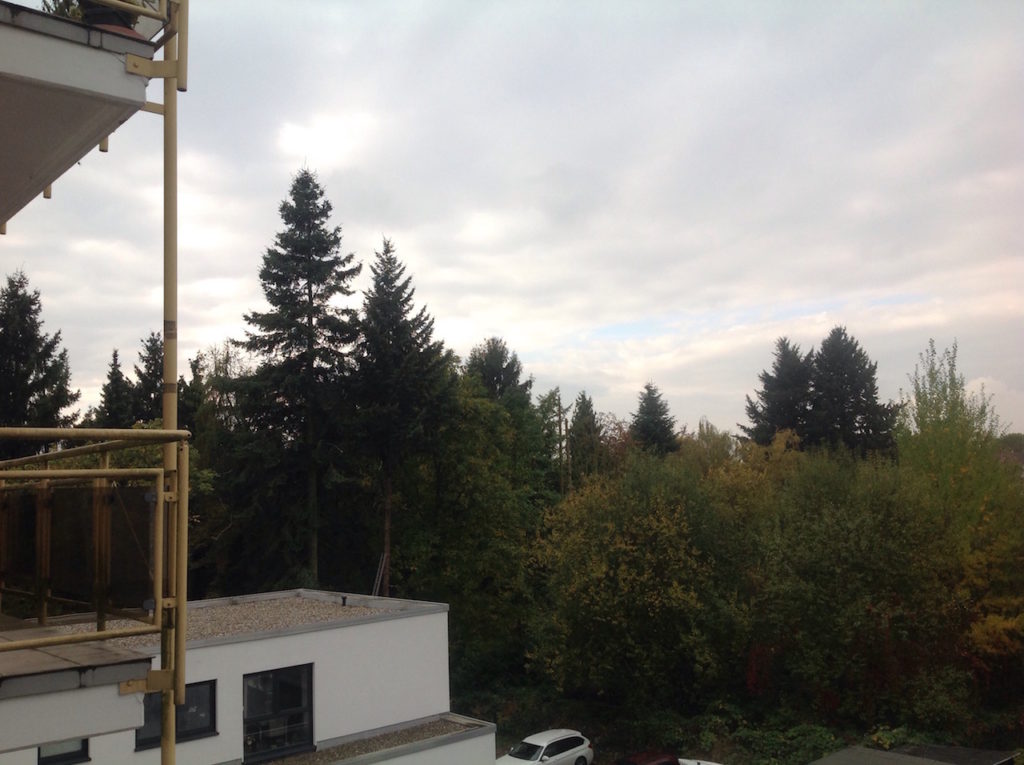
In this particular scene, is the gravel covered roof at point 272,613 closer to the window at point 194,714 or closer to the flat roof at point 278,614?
the flat roof at point 278,614

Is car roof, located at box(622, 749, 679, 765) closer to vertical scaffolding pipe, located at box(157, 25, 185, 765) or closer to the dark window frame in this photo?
the dark window frame

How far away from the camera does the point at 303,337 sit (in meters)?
27.6

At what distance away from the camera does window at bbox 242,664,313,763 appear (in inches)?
477

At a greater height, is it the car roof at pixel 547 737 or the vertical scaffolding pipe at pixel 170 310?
the vertical scaffolding pipe at pixel 170 310

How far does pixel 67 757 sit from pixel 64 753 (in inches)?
2.5

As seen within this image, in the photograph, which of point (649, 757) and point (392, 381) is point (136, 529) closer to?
point (649, 757)

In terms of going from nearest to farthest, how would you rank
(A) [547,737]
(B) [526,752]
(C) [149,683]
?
(C) [149,683] < (B) [526,752] < (A) [547,737]

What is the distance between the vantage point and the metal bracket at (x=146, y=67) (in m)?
3.57

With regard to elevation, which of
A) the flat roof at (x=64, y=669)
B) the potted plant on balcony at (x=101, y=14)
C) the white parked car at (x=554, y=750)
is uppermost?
the potted plant on balcony at (x=101, y=14)

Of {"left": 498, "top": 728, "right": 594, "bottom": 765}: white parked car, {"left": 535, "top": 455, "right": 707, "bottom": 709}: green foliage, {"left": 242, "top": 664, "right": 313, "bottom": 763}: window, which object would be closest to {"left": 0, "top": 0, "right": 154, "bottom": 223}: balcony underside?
{"left": 242, "top": 664, "right": 313, "bottom": 763}: window

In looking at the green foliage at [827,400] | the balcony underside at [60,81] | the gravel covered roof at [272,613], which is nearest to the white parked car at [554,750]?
the gravel covered roof at [272,613]

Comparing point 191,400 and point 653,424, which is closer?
point 191,400

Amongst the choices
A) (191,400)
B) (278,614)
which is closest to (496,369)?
(191,400)

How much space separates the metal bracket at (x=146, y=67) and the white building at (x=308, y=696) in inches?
341
